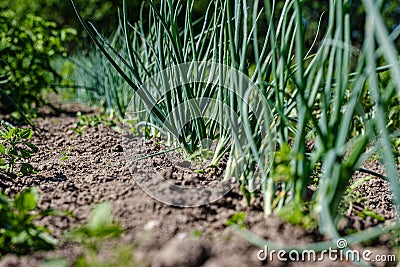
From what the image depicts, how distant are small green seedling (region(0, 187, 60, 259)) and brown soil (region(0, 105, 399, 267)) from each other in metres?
0.03

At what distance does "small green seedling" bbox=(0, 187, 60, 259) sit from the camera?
34.4 inches

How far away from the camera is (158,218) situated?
100 centimetres

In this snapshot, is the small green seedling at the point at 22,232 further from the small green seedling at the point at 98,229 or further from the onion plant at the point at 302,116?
the onion plant at the point at 302,116

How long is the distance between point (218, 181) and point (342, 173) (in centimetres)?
38

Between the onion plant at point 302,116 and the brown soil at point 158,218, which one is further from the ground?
the onion plant at point 302,116

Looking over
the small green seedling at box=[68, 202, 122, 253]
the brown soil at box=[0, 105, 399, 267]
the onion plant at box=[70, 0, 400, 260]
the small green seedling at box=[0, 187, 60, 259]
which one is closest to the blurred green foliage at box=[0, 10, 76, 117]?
the brown soil at box=[0, 105, 399, 267]

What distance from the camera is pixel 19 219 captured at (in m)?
0.89

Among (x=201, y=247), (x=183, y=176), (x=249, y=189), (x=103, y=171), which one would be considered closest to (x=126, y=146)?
(x=103, y=171)

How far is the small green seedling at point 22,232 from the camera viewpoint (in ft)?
2.87

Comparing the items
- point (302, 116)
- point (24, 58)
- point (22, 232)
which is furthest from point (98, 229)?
point (24, 58)

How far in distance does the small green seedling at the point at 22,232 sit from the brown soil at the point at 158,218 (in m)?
0.03

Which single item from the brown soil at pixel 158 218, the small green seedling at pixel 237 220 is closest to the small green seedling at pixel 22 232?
the brown soil at pixel 158 218

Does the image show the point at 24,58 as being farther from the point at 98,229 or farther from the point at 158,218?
the point at 98,229

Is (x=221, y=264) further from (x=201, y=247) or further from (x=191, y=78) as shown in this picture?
(x=191, y=78)
